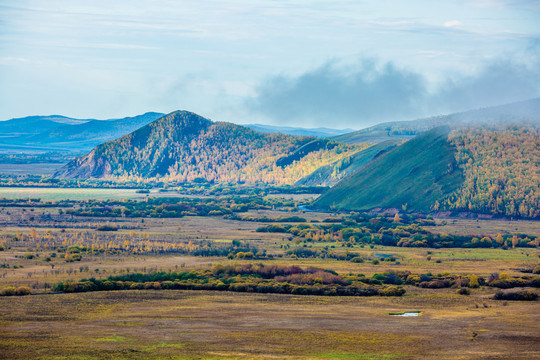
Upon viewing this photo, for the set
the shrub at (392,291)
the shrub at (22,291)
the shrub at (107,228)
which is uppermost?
the shrub at (107,228)

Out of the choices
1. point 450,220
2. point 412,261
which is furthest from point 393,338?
point 450,220

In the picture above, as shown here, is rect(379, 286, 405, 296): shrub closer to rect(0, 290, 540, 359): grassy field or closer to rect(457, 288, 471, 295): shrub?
rect(0, 290, 540, 359): grassy field

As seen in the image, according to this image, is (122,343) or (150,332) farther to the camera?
(150,332)

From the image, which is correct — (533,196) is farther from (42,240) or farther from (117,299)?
(117,299)

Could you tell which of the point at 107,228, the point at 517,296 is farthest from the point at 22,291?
the point at 107,228

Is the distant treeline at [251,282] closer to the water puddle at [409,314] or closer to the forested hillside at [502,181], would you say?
the water puddle at [409,314]

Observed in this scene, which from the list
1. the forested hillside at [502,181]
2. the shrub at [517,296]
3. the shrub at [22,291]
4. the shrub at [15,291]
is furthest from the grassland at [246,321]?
the forested hillside at [502,181]

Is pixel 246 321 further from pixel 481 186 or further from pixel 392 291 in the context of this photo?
pixel 481 186
